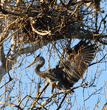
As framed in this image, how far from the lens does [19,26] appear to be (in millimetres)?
4602

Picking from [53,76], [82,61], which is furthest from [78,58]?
[53,76]

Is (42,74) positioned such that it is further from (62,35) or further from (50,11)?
(50,11)

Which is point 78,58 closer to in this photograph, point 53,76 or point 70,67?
point 70,67

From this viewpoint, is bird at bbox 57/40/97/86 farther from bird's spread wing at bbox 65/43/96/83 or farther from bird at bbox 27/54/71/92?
bird at bbox 27/54/71/92

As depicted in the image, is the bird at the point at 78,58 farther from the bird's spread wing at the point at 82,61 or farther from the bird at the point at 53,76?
the bird at the point at 53,76

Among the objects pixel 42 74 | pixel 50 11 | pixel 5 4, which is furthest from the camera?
pixel 42 74

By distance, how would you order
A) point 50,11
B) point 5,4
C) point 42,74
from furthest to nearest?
1. point 42,74
2. point 50,11
3. point 5,4

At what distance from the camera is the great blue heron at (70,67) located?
4930 millimetres

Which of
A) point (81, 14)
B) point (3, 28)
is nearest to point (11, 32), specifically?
point (3, 28)

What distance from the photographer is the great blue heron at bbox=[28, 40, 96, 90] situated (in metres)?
4.93

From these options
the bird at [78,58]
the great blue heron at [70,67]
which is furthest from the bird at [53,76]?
the bird at [78,58]

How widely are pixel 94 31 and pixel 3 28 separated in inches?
74.0

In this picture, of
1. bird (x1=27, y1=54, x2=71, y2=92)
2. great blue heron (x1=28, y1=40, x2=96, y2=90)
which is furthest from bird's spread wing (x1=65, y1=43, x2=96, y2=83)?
bird (x1=27, y1=54, x2=71, y2=92)

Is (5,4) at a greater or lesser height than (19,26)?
greater
